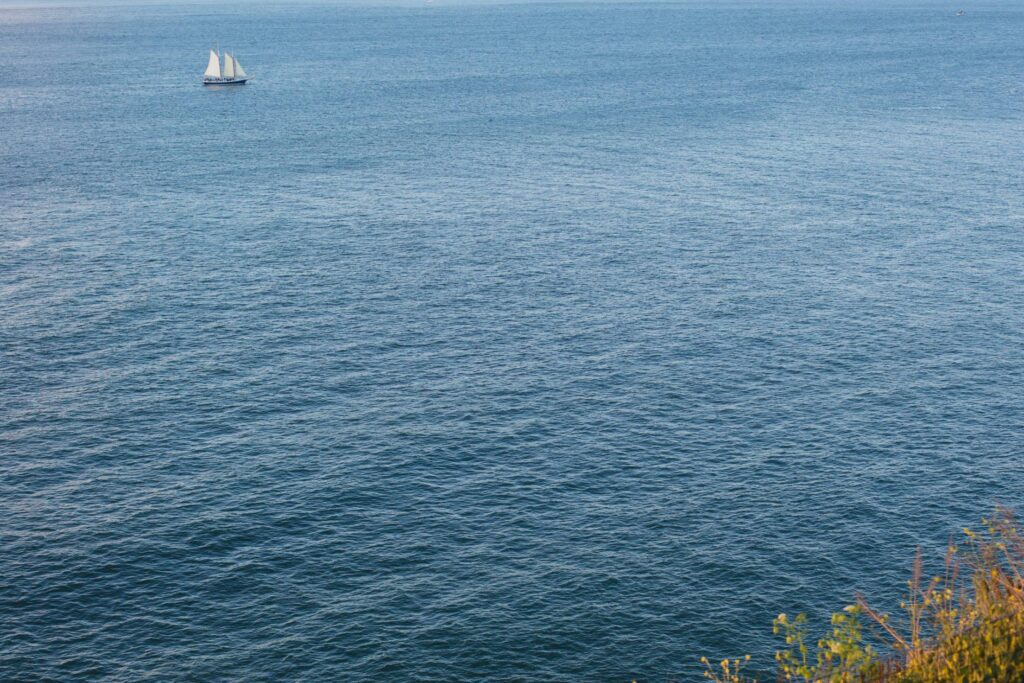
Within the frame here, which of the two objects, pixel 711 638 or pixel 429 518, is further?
pixel 429 518

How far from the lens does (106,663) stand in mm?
94500

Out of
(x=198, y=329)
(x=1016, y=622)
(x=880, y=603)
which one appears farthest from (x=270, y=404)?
(x=1016, y=622)

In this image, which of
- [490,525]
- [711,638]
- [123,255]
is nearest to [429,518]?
[490,525]

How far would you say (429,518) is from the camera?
11450 cm

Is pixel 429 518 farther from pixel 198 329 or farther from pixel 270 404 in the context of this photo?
pixel 198 329

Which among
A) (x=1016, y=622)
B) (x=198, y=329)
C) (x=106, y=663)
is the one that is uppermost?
(x=1016, y=622)

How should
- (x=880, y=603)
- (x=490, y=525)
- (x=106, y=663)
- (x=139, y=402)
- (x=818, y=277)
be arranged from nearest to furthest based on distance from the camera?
(x=106, y=663) → (x=880, y=603) → (x=490, y=525) → (x=139, y=402) → (x=818, y=277)

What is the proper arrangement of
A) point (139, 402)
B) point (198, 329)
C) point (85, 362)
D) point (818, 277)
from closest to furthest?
point (139, 402), point (85, 362), point (198, 329), point (818, 277)

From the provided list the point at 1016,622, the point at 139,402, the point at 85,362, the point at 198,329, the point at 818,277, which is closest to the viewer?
the point at 1016,622

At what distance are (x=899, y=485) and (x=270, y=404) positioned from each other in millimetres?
72125

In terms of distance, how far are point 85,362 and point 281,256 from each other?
47169 millimetres

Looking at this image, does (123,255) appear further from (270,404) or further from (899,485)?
(899,485)

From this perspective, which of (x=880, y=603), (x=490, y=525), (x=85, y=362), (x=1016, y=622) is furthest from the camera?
(x=85, y=362)

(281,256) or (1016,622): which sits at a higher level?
(1016,622)
